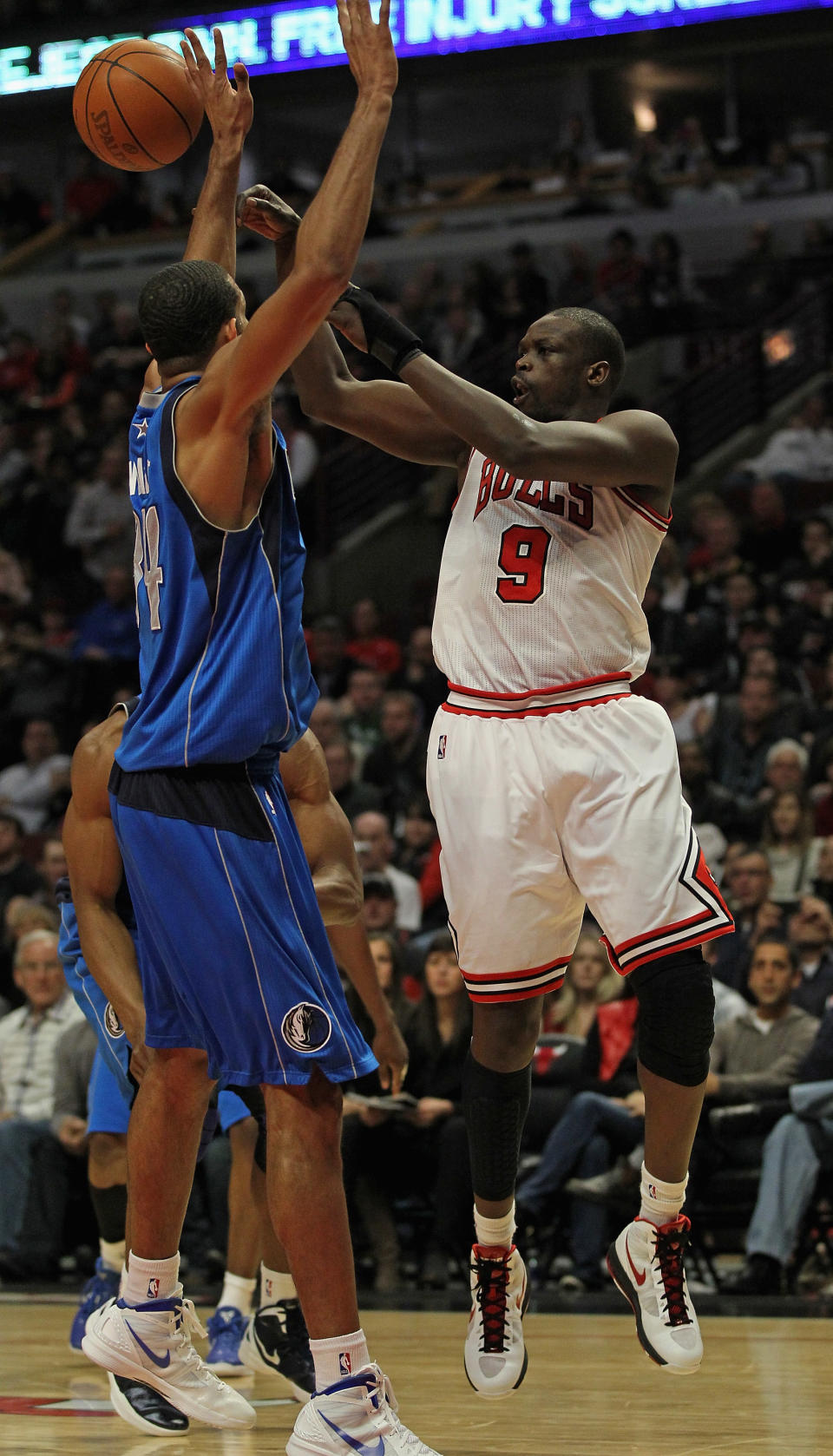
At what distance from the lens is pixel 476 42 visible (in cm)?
1410

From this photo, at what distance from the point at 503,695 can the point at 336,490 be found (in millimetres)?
11285

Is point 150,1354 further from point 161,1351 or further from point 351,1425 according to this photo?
point 351,1425

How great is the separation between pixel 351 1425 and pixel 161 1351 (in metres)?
0.65

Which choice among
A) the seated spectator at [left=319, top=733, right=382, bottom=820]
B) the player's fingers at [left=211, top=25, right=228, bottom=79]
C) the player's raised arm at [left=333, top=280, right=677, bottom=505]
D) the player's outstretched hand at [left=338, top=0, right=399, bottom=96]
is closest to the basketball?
the player's fingers at [left=211, top=25, right=228, bottom=79]

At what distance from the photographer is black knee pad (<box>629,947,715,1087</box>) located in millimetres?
4191

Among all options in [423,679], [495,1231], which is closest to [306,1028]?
[495,1231]

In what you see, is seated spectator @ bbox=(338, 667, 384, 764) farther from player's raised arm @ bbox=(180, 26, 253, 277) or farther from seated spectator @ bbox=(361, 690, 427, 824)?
player's raised arm @ bbox=(180, 26, 253, 277)

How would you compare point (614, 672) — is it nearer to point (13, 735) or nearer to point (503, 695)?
point (503, 695)

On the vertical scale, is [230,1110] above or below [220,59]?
below

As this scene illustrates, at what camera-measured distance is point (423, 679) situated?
12000mm

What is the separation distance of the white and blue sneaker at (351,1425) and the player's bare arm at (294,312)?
Result: 1.85 m

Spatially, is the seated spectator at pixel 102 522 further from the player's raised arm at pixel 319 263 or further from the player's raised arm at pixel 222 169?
the player's raised arm at pixel 319 263

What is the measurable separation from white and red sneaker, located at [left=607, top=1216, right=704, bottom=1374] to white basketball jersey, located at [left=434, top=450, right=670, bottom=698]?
1.37 meters

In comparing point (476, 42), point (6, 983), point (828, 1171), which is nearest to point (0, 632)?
point (6, 983)
